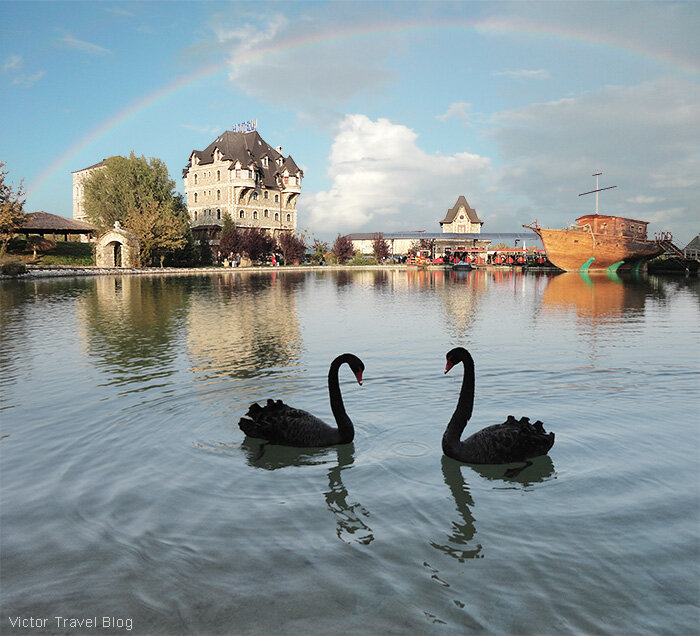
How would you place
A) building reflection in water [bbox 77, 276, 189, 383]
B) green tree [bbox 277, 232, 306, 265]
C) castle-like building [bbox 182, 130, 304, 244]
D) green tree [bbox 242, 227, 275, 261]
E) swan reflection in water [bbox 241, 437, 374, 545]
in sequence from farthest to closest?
castle-like building [bbox 182, 130, 304, 244] < green tree [bbox 277, 232, 306, 265] < green tree [bbox 242, 227, 275, 261] < building reflection in water [bbox 77, 276, 189, 383] < swan reflection in water [bbox 241, 437, 374, 545]

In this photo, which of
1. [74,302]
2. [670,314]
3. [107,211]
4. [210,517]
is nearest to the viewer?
[210,517]

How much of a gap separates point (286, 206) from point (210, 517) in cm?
9925

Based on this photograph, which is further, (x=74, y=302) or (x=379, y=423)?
(x=74, y=302)

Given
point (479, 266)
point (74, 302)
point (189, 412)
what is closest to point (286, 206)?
point (479, 266)

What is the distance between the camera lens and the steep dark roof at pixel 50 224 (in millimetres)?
56438

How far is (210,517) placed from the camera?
5.04 m

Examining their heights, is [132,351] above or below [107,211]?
below

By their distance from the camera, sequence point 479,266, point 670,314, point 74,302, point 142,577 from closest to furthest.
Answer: point 142,577 → point 670,314 → point 74,302 → point 479,266

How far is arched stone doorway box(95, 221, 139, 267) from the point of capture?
59.2 meters

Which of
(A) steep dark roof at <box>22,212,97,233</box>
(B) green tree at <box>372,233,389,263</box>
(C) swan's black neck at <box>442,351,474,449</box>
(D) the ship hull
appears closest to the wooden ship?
(D) the ship hull

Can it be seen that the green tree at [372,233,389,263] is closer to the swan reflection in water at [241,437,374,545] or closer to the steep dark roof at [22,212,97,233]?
the steep dark roof at [22,212,97,233]

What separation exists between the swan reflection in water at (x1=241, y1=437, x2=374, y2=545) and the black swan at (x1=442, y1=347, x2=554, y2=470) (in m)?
1.24

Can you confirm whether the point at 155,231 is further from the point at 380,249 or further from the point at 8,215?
the point at 380,249

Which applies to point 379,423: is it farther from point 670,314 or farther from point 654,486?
point 670,314
